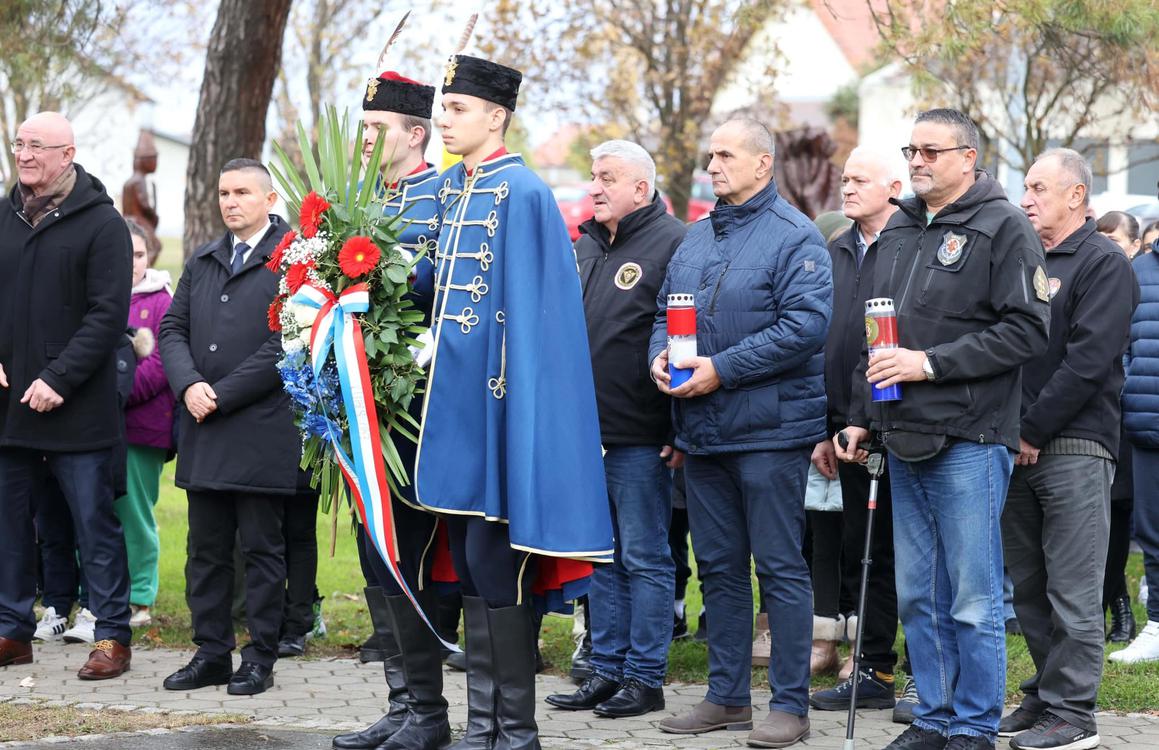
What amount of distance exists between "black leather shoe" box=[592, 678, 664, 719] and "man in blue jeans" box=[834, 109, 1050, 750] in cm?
120

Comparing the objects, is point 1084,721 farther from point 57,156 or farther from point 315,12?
point 315,12

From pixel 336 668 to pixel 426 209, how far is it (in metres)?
2.63

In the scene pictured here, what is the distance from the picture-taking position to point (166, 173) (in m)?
60.2

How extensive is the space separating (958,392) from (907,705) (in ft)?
5.06

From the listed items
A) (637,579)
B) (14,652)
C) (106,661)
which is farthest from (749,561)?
(14,652)

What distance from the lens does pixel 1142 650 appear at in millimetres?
7109

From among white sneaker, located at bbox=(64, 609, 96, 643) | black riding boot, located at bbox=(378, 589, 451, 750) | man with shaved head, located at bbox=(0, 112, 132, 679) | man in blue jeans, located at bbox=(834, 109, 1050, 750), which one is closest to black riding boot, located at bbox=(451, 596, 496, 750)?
black riding boot, located at bbox=(378, 589, 451, 750)

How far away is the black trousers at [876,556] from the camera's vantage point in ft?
21.2

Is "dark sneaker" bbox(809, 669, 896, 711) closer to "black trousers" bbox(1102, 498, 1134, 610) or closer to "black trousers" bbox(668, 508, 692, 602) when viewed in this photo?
"black trousers" bbox(668, 508, 692, 602)

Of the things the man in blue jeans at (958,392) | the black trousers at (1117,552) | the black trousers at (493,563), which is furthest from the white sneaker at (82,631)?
the black trousers at (1117,552)

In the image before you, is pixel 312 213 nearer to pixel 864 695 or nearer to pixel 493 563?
pixel 493 563

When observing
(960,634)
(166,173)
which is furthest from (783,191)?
(166,173)

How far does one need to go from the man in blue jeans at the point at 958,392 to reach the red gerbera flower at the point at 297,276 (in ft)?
6.57

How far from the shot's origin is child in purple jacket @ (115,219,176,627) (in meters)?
7.97
